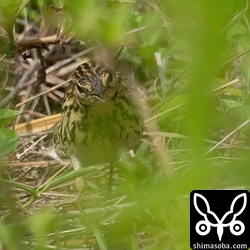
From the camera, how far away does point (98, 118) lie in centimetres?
269

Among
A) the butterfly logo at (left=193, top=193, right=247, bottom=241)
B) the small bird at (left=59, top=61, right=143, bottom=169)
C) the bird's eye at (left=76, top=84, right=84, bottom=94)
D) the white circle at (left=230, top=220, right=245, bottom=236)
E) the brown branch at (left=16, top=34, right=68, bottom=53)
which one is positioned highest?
the brown branch at (left=16, top=34, right=68, bottom=53)

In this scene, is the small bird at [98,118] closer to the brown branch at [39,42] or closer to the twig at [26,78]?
the brown branch at [39,42]

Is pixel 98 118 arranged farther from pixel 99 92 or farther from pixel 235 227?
pixel 235 227

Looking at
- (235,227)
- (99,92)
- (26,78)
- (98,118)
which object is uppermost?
(26,78)

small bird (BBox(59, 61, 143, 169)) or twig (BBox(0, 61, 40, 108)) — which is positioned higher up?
twig (BBox(0, 61, 40, 108))

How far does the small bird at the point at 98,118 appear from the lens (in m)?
2.66

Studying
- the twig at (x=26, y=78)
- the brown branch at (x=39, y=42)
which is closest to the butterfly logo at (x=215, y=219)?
the brown branch at (x=39, y=42)

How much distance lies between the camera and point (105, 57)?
1.25 m

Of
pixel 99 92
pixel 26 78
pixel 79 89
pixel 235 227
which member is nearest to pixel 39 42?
pixel 79 89

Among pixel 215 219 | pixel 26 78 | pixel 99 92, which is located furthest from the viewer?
pixel 26 78

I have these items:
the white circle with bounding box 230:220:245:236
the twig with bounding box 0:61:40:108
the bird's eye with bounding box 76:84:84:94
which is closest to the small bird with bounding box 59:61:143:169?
the bird's eye with bounding box 76:84:84:94

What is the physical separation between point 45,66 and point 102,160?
0.75 m

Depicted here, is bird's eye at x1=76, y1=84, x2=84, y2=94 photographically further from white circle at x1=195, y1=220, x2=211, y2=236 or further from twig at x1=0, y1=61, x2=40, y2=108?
white circle at x1=195, y1=220, x2=211, y2=236

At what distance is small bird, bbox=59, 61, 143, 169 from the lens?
2658 mm
